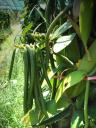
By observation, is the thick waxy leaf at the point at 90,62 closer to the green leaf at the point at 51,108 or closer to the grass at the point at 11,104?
the green leaf at the point at 51,108

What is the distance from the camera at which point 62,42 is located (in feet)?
3.03

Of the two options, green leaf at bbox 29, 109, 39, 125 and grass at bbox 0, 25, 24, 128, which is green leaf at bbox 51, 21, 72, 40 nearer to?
green leaf at bbox 29, 109, 39, 125

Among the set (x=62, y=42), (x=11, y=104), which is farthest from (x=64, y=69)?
(x=11, y=104)

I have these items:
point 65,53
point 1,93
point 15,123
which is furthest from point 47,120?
point 1,93

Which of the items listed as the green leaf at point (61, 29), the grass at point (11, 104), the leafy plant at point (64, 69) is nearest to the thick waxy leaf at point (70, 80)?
the leafy plant at point (64, 69)

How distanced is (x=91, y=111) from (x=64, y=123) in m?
0.12

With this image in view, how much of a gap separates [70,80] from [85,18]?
14 cm

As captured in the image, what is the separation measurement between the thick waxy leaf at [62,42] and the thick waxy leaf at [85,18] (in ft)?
0.14

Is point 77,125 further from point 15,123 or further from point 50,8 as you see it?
point 15,123

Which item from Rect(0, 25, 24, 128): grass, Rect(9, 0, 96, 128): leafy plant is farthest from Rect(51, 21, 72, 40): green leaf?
Rect(0, 25, 24, 128): grass

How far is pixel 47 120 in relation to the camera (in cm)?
96

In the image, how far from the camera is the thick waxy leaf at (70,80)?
0.88m

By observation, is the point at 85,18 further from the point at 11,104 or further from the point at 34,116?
the point at 11,104

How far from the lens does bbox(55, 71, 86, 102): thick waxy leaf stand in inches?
34.6
